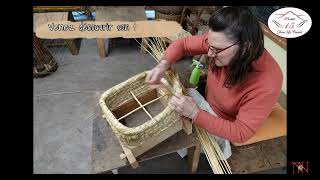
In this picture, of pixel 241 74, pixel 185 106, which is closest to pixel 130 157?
pixel 185 106

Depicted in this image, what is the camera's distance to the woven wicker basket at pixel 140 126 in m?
1.06

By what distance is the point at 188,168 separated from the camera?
1.84 m

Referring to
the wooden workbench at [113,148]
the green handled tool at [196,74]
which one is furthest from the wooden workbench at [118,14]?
the wooden workbench at [113,148]

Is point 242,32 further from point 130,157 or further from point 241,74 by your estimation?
point 130,157

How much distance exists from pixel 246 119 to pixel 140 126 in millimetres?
470

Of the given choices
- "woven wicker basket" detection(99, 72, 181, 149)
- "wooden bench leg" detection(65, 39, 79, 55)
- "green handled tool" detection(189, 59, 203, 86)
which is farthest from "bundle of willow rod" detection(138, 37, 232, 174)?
"wooden bench leg" detection(65, 39, 79, 55)

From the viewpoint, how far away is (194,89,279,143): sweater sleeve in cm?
102

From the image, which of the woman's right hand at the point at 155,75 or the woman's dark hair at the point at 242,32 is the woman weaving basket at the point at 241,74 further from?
the woman's right hand at the point at 155,75

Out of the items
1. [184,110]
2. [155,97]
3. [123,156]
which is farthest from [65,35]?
[184,110]

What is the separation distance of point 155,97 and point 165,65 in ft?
0.75

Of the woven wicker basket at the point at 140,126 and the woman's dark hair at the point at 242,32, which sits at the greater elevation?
the woman's dark hair at the point at 242,32
